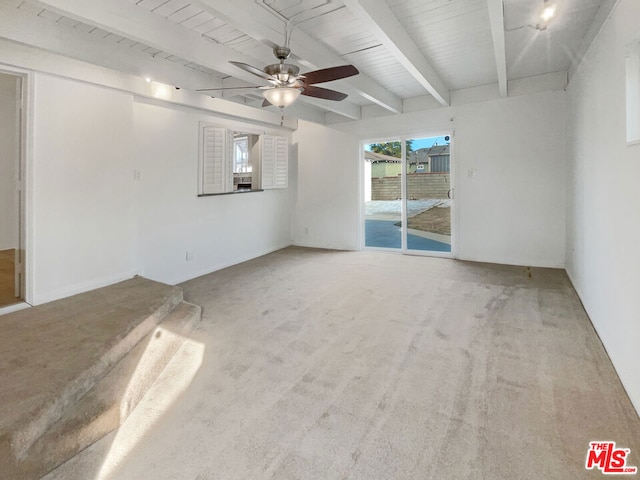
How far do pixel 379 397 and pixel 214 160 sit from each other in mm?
4417

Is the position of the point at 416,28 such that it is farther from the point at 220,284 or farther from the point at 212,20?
the point at 220,284

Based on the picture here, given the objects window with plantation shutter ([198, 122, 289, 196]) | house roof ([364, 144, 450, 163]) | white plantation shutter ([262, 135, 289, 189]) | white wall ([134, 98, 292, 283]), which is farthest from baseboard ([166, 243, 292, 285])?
house roof ([364, 144, 450, 163])

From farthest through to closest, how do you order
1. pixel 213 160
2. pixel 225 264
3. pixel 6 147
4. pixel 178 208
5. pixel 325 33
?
1. pixel 225 264
2. pixel 213 160
3. pixel 6 147
4. pixel 178 208
5. pixel 325 33

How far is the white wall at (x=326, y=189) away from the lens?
6.82m

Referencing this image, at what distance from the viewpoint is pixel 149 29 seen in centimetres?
282

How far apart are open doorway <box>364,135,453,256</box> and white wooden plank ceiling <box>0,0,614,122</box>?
1699 mm

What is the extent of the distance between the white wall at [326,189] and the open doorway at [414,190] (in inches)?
15.3

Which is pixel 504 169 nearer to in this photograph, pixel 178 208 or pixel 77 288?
pixel 178 208

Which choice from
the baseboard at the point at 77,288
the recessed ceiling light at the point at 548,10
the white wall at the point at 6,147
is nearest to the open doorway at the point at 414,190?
the recessed ceiling light at the point at 548,10

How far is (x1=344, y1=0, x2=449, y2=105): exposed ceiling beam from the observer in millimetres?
2504

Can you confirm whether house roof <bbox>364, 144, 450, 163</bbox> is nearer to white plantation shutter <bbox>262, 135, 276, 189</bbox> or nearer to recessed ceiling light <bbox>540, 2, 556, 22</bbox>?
white plantation shutter <bbox>262, 135, 276, 189</bbox>

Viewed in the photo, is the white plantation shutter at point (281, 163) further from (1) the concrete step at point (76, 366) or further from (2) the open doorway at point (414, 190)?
(1) the concrete step at point (76, 366)

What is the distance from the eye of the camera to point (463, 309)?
353cm

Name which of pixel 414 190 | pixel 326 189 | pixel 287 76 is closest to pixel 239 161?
pixel 326 189
